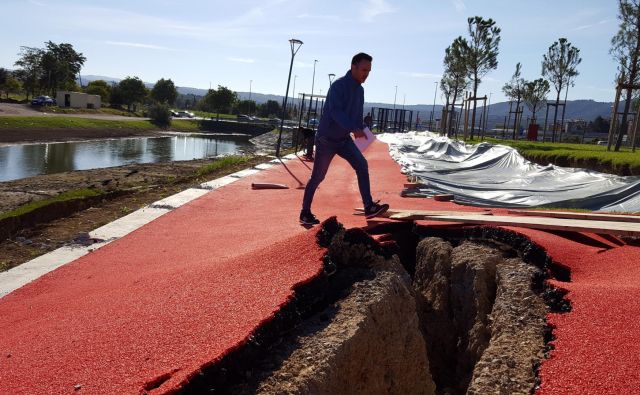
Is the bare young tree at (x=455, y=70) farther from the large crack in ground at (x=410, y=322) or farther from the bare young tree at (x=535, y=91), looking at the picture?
the large crack in ground at (x=410, y=322)

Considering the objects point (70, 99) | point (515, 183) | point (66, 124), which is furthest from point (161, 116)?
point (515, 183)

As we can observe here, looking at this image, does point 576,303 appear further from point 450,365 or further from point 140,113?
point 140,113

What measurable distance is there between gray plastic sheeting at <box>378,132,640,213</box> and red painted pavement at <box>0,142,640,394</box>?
3498 millimetres

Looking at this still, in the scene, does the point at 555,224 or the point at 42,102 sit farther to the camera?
the point at 42,102

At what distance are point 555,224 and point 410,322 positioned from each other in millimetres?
2047

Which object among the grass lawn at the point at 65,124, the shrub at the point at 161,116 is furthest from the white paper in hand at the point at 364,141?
the shrub at the point at 161,116

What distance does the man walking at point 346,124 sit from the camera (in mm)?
5859

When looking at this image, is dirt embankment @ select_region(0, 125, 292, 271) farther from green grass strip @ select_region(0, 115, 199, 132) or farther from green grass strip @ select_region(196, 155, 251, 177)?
green grass strip @ select_region(0, 115, 199, 132)

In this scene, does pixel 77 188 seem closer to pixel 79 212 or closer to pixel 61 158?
pixel 79 212

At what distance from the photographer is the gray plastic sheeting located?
8.54 m

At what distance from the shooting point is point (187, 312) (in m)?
3.59

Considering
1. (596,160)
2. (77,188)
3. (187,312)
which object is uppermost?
(596,160)

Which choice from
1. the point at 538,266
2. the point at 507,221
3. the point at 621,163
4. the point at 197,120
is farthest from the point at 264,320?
the point at 197,120

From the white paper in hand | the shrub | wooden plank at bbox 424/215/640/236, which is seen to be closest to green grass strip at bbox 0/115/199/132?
the shrub
